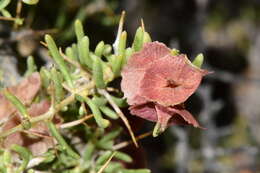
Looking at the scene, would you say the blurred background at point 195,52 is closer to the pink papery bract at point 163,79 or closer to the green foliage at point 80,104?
the green foliage at point 80,104

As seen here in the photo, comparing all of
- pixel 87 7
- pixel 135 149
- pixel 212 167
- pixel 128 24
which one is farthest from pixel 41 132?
pixel 128 24

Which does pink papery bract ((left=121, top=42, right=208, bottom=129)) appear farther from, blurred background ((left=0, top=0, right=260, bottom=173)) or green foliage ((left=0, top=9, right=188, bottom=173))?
blurred background ((left=0, top=0, right=260, bottom=173))

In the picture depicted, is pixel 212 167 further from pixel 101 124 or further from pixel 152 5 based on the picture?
pixel 101 124

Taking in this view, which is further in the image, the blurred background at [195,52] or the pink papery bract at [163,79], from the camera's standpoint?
the blurred background at [195,52]

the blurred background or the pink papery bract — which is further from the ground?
the pink papery bract

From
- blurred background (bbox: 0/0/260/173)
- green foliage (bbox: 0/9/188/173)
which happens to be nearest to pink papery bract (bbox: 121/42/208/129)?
green foliage (bbox: 0/9/188/173)

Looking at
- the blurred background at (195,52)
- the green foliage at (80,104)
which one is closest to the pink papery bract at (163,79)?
the green foliage at (80,104)

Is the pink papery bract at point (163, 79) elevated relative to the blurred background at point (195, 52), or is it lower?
elevated

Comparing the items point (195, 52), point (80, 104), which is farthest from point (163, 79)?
point (195, 52)
